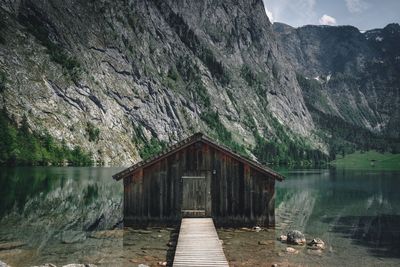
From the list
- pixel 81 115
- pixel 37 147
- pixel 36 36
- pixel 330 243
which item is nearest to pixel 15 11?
pixel 36 36

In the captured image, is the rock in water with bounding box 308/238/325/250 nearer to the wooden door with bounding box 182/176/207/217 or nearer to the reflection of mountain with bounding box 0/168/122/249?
the wooden door with bounding box 182/176/207/217

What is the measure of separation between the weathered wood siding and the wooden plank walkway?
2.12 meters

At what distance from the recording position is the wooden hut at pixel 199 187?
29.2 m

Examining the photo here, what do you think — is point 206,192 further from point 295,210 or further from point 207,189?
point 295,210

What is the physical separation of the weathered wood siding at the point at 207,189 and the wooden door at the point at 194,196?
25 cm

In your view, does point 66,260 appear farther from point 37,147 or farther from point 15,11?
point 15,11

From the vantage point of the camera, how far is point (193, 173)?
2936 centimetres

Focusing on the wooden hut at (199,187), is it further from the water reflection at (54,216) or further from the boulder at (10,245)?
the boulder at (10,245)

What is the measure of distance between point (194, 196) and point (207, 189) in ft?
3.31

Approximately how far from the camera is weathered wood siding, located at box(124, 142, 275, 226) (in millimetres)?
29172

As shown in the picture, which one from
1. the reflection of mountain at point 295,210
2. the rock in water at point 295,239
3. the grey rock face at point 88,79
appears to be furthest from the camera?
the grey rock face at point 88,79

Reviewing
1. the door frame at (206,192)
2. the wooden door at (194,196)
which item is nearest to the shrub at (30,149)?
the wooden door at (194,196)

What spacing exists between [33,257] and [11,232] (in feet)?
24.4

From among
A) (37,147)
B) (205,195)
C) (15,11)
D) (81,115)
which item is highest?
(15,11)
